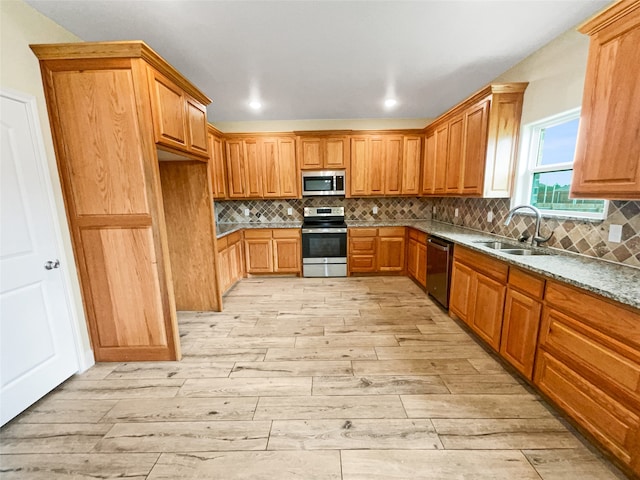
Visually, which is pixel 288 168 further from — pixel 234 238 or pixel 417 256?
pixel 417 256

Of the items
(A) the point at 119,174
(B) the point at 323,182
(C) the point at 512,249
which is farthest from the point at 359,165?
(A) the point at 119,174

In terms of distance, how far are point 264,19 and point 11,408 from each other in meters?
3.17

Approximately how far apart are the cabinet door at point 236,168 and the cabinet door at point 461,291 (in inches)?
139

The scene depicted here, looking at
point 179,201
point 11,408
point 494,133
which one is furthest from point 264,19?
point 11,408

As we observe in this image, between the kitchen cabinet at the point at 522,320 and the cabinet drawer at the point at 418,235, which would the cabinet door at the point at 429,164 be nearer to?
the cabinet drawer at the point at 418,235

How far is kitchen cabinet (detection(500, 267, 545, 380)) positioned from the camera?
1.75 metres

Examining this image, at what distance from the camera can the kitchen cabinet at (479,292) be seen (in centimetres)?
212

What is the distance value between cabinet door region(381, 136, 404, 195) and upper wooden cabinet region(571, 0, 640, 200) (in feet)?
9.23

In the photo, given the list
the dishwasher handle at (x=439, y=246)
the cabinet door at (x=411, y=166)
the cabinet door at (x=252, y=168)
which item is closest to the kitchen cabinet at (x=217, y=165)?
the cabinet door at (x=252, y=168)

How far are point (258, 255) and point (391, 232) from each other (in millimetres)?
2338

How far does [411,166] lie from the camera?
4414mm

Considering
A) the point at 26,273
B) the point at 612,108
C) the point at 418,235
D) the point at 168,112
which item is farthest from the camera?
the point at 418,235

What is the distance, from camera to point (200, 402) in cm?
180

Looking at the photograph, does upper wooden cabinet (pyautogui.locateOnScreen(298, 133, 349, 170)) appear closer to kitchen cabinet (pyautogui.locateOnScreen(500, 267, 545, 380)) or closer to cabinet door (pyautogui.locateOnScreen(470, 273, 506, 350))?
cabinet door (pyautogui.locateOnScreen(470, 273, 506, 350))
